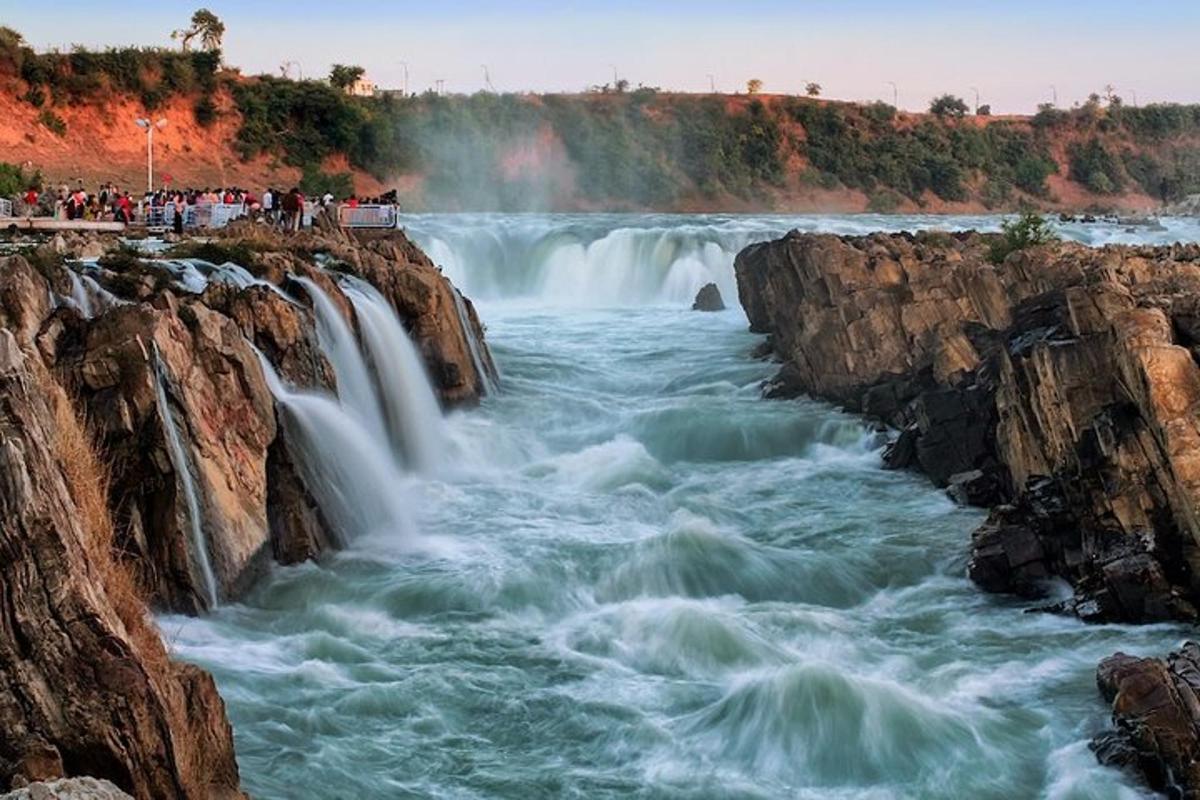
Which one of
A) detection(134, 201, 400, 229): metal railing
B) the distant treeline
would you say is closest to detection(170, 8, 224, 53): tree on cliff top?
the distant treeline

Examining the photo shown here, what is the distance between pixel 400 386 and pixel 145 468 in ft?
32.5

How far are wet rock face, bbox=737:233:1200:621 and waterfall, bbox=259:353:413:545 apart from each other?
8.09 metres

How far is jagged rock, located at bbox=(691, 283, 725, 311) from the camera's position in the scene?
48188mm

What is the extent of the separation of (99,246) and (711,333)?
72.2 ft

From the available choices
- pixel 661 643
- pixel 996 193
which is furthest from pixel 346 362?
Result: pixel 996 193

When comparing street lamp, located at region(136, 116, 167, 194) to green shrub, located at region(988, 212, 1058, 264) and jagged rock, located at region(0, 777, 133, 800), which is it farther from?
jagged rock, located at region(0, 777, 133, 800)

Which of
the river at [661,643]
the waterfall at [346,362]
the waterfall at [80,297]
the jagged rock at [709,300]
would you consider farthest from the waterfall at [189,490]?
the jagged rock at [709,300]

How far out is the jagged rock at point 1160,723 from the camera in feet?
37.2

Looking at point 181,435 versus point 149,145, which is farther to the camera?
point 149,145

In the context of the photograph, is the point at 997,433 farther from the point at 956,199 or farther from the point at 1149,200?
the point at 1149,200

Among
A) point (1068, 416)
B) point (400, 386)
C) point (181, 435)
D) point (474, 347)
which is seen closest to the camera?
point (181, 435)

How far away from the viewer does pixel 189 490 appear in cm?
1578

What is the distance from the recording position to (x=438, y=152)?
9694 cm

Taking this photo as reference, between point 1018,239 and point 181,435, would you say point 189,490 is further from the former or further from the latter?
point 1018,239
